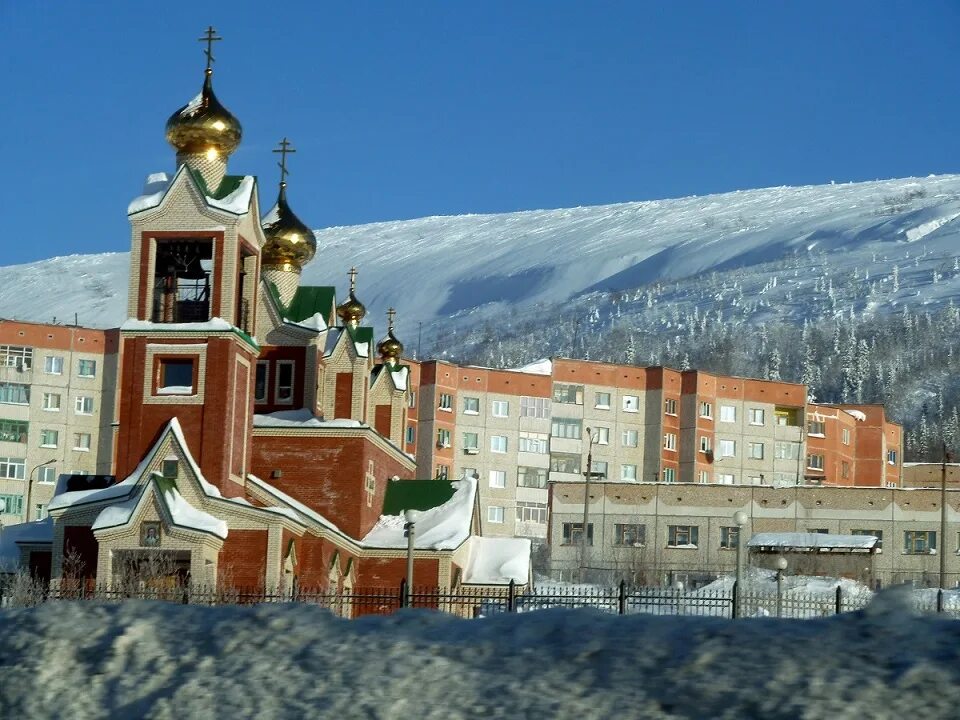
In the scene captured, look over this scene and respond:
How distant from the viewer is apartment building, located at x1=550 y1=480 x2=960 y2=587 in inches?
2650

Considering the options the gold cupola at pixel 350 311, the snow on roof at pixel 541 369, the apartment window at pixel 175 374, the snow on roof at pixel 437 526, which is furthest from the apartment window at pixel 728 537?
the apartment window at pixel 175 374

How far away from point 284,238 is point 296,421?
538 centimetres

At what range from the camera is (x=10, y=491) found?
278ft

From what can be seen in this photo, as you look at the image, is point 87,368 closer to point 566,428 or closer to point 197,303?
point 566,428

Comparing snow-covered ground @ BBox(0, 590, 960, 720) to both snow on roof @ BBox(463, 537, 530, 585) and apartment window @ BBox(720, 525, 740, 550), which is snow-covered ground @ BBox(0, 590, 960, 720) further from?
apartment window @ BBox(720, 525, 740, 550)

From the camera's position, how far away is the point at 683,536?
67812 mm

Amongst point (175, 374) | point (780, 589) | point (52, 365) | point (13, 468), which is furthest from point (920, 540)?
point (13, 468)

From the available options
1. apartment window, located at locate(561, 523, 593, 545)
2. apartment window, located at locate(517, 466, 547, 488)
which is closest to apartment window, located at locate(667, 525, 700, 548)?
apartment window, located at locate(561, 523, 593, 545)

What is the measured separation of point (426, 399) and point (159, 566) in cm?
5711

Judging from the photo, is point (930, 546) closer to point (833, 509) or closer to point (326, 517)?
point (833, 509)

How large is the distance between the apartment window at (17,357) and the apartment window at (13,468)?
463cm

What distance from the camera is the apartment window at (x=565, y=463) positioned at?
9650 centimetres

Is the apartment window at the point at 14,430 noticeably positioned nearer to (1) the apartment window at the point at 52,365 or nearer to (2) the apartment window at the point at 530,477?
(1) the apartment window at the point at 52,365

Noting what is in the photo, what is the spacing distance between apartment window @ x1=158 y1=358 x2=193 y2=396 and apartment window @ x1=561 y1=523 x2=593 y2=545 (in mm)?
33385
